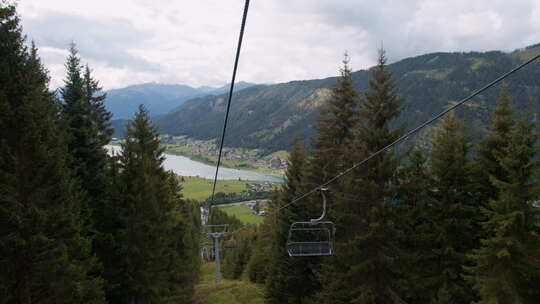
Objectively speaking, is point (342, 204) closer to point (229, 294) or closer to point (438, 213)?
point (438, 213)

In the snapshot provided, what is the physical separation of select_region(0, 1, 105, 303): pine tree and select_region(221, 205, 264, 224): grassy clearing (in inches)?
3406

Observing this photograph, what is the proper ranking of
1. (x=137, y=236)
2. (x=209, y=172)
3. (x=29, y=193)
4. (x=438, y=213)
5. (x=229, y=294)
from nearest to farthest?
(x=29, y=193)
(x=438, y=213)
(x=137, y=236)
(x=229, y=294)
(x=209, y=172)

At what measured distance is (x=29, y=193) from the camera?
912cm

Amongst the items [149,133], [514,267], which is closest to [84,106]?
[149,133]

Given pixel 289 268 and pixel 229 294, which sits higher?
pixel 289 268

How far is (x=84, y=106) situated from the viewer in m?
15.0

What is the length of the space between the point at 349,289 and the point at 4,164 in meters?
11.9

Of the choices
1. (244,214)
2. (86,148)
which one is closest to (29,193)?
(86,148)

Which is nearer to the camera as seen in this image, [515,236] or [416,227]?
[515,236]

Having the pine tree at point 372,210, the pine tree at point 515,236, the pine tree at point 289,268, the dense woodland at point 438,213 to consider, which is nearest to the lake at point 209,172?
the pine tree at point 289,268

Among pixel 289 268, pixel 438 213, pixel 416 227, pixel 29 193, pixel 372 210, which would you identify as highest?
pixel 29 193

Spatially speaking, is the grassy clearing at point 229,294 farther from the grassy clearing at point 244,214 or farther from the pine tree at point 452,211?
the grassy clearing at point 244,214

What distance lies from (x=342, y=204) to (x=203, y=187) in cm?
12812

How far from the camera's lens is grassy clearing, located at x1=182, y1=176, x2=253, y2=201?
422 feet
